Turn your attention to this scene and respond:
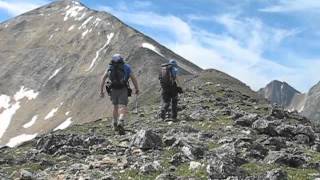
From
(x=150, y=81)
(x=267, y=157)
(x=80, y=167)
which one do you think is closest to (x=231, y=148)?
(x=267, y=157)

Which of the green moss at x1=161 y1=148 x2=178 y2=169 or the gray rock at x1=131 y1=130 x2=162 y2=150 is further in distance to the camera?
the gray rock at x1=131 y1=130 x2=162 y2=150

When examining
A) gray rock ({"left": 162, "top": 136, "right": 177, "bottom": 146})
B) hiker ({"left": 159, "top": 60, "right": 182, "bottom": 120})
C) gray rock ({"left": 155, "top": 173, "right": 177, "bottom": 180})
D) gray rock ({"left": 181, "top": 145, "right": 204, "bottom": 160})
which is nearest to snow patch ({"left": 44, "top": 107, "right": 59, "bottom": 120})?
hiker ({"left": 159, "top": 60, "right": 182, "bottom": 120})

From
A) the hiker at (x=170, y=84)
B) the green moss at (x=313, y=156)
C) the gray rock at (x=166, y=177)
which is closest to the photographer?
the gray rock at (x=166, y=177)

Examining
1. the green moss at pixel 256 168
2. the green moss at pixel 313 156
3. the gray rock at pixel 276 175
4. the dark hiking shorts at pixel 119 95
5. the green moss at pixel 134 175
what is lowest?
the green moss at pixel 134 175

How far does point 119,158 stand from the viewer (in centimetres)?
1759

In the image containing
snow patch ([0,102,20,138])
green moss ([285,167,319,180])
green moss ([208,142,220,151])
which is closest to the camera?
green moss ([285,167,319,180])

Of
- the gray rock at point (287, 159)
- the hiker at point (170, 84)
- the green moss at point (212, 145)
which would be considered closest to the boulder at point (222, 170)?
the gray rock at point (287, 159)

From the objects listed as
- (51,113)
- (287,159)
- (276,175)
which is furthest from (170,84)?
(51,113)

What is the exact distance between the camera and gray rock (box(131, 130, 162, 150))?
19031 mm

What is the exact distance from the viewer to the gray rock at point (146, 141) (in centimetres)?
1903

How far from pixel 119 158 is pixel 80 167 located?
60.9 inches

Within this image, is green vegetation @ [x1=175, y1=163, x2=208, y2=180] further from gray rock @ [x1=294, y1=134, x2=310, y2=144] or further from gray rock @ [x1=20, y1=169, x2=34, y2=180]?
gray rock @ [x1=294, y1=134, x2=310, y2=144]

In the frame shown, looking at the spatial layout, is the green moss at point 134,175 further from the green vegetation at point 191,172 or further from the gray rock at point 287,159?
the gray rock at point 287,159

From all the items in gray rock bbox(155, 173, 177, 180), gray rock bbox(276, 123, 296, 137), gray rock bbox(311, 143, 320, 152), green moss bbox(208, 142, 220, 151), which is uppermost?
gray rock bbox(276, 123, 296, 137)
